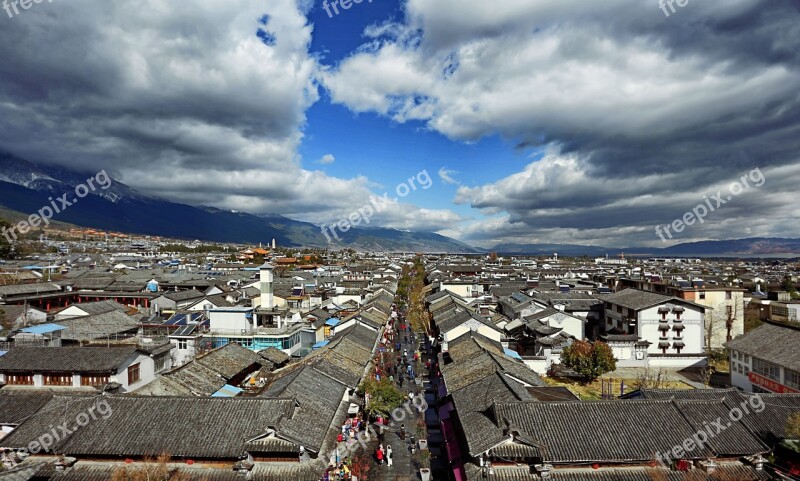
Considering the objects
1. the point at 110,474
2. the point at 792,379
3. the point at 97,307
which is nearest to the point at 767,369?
the point at 792,379

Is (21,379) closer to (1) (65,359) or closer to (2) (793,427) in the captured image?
(1) (65,359)

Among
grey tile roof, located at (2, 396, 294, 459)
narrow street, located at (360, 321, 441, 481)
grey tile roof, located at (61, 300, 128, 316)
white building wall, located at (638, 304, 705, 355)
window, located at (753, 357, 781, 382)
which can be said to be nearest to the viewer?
grey tile roof, located at (2, 396, 294, 459)

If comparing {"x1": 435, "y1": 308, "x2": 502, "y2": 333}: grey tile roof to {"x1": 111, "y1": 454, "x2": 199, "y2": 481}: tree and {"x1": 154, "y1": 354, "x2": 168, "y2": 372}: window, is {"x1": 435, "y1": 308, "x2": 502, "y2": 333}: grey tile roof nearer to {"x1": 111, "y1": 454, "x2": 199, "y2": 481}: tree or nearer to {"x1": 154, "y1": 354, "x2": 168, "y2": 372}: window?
{"x1": 154, "y1": 354, "x2": 168, "y2": 372}: window

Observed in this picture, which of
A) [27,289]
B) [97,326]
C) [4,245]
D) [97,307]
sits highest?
[4,245]

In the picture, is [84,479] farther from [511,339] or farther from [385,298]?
[385,298]

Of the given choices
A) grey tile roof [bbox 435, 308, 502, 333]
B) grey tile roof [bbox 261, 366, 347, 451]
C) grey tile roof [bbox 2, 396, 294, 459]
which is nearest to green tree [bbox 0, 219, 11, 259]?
grey tile roof [bbox 435, 308, 502, 333]
